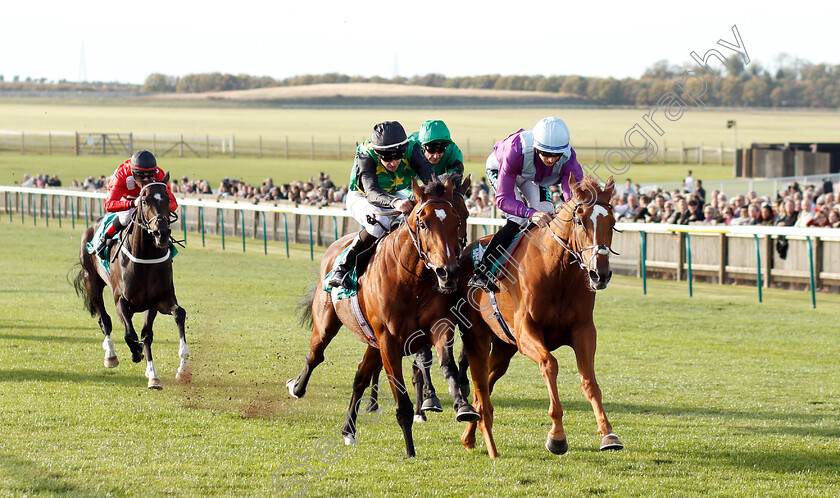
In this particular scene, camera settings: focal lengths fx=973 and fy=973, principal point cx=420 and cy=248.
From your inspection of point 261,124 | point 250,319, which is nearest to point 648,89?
point 261,124

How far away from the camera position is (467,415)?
567 centimetres

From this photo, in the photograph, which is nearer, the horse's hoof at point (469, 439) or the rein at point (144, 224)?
the horse's hoof at point (469, 439)

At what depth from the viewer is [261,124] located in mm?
86688

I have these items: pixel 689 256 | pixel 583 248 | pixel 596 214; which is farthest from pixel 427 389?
pixel 689 256

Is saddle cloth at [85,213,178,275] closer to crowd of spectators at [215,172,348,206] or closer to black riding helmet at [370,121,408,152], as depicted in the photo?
black riding helmet at [370,121,408,152]

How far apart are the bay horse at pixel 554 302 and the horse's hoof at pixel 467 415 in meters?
0.25

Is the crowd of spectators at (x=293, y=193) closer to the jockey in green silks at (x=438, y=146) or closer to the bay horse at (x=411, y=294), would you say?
the jockey in green silks at (x=438, y=146)

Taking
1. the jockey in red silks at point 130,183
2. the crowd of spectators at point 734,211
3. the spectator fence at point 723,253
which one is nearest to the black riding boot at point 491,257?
the jockey in red silks at point 130,183

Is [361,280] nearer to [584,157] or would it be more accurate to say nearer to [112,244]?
[112,244]

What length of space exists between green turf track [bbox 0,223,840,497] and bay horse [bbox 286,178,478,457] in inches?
12.9

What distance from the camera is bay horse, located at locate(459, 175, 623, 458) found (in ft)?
17.3

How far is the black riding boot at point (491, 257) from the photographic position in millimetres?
6137

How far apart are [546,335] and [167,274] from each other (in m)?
3.92

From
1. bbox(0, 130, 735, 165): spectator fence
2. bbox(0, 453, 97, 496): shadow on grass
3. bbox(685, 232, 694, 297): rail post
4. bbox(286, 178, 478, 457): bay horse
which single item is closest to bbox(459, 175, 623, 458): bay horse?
bbox(286, 178, 478, 457): bay horse
